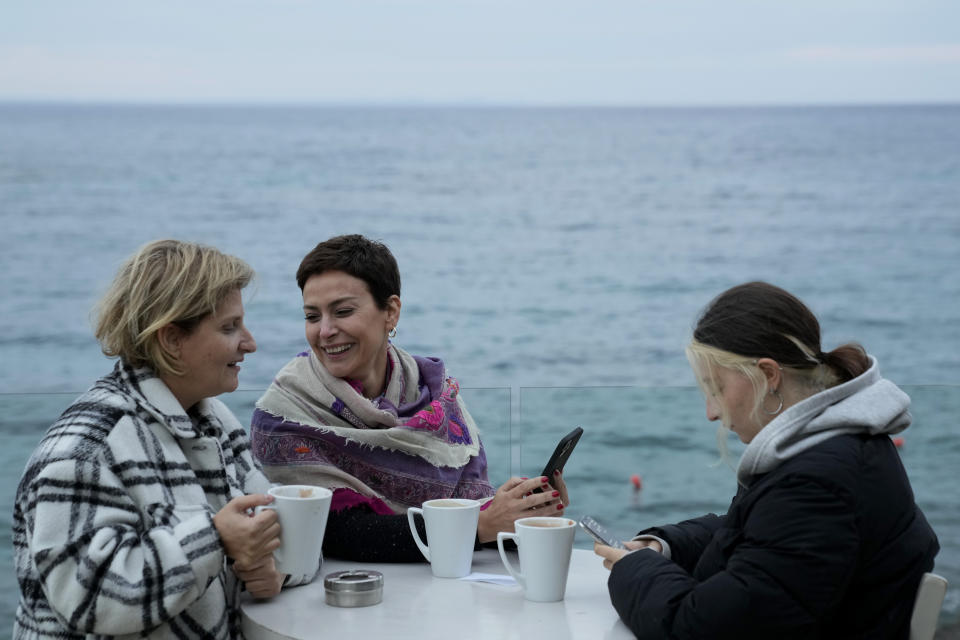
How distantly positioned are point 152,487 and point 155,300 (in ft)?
1.06

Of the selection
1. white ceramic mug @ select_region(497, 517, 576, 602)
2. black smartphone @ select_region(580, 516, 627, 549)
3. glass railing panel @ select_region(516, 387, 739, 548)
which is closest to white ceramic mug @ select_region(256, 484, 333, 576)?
white ceramic mug @ select_region(497, 517, 576, 602)

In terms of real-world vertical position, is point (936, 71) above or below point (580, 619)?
above

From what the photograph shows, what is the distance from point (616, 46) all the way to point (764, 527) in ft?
91.4

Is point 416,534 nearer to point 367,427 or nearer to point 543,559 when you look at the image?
point 543,559

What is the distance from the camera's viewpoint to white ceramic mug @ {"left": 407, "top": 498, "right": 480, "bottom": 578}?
6.86 feet

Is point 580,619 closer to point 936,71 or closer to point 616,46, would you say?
point 616,46

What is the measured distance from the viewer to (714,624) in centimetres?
172

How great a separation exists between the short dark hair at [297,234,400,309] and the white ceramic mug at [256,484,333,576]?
2.28 feet

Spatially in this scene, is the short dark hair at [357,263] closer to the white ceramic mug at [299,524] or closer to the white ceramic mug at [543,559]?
the white ceramic mug at [299,524]

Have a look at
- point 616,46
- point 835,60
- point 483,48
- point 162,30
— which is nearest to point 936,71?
point 835,60

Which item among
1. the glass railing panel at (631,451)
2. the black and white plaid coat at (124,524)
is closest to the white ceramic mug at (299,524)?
the black and white plaid coat at (124,524)

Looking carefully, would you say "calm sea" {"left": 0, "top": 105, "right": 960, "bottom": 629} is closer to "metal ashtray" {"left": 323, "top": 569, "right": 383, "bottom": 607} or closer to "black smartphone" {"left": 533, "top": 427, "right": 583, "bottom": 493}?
"black smartphone" {"left": 533, "top": 427, "right": 583, "bottom": 493}

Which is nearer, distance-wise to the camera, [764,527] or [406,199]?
[764,527]

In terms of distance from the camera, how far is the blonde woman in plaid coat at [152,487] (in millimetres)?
1730
